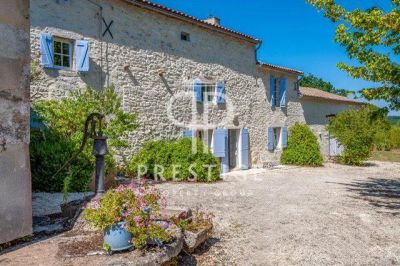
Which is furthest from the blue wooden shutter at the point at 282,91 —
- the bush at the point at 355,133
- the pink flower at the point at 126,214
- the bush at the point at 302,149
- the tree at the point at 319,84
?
the tree at the point at 319,84

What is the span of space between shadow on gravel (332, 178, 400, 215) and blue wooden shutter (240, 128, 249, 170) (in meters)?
4.96

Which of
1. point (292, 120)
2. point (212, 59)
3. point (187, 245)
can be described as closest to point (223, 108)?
point (212, 59)

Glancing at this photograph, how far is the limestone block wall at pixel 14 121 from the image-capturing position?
12.1 feet

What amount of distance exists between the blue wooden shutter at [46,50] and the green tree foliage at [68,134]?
3.27 feet

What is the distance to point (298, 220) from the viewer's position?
6.85 metres

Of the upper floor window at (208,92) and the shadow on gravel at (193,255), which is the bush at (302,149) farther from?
the shadow on gravel at (193,255)

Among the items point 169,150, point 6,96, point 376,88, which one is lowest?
point 169,150

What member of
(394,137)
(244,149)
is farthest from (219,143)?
(394,137)

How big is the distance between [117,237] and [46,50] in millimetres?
7364

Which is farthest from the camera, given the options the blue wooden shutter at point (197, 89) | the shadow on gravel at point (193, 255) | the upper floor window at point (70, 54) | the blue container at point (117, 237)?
the blue wooden shutter at point (197, 89)

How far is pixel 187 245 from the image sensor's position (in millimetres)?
4664

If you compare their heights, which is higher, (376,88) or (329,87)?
(329,87)

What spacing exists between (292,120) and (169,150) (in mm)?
9515

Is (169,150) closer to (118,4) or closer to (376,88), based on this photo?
(118,4)
